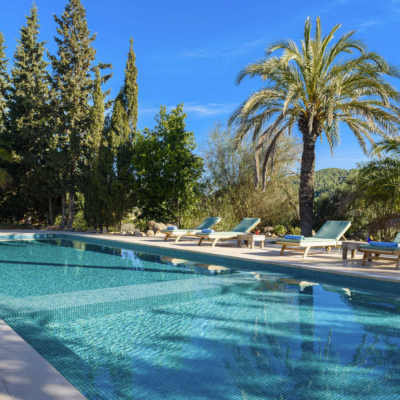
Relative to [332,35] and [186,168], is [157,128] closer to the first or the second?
[186,168]

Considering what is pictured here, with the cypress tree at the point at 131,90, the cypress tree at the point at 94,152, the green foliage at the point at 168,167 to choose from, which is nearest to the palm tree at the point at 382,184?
the green foliage at the point at 168,167

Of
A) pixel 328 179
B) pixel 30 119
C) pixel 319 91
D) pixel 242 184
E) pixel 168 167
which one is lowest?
pixel 242 184

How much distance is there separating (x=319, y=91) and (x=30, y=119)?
50.3 ft

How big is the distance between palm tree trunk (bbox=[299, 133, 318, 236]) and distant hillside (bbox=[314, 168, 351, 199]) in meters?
5.42

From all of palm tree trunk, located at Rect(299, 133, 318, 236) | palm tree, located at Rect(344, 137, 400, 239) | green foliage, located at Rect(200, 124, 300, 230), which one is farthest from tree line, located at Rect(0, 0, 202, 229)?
palm tree, located at Rect(344, 137, 400, 239)

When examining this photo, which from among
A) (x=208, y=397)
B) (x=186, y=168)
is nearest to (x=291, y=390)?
(x=208, y=397)

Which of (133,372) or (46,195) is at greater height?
(46,195)

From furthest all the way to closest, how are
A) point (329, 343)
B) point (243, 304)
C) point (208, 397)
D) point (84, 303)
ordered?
point (243, 304) → point (84, 303) → point (329, 343) → point (208, 397)

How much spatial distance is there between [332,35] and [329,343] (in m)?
10.6

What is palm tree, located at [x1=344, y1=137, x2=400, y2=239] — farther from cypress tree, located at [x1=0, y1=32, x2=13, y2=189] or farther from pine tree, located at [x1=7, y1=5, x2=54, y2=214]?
cypress tree, located at [x1=0, y1=32, x2=13, y2=189]

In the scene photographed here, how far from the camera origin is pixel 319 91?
11438mm

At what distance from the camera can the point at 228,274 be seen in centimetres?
737

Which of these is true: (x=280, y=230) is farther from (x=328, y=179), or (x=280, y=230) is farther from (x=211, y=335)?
(x=211, y=335)

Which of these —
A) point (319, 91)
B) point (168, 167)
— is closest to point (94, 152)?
point (168, 167)
